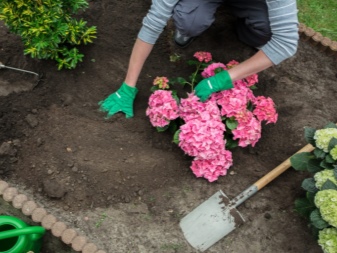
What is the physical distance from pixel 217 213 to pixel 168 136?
595 mm

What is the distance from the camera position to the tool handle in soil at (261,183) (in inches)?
88.8

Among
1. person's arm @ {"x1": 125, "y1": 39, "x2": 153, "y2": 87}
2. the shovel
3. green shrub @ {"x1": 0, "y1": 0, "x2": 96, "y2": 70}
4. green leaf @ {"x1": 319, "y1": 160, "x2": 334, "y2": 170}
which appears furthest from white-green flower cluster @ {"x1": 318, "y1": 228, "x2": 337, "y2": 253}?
green shrub @ {"x1": 0, "y1": 0, "x2": 96, "y2": 70}

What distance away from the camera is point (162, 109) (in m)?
2.27

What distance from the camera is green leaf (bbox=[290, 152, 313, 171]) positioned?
7.06 feet

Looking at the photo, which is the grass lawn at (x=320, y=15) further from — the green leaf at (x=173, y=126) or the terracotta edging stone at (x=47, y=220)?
the terracotta edging stone at (x=47, y=220)

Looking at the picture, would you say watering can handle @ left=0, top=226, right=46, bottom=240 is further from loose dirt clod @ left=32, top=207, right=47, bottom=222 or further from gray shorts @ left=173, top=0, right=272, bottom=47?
gray shorts @ left=173, top=0, right=272, bottom=47

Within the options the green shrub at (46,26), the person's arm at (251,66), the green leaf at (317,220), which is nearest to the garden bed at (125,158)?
the green shrub at (46,26)

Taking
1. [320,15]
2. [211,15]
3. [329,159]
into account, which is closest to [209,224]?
[329,159]

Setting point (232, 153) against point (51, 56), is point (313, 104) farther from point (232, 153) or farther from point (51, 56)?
point (51, 56)

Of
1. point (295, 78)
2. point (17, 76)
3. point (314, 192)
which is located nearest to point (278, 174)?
point (314, 192)

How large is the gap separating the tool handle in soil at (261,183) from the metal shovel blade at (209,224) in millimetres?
56

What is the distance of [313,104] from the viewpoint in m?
2.79

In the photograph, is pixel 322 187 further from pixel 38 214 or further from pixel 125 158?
pixel 38 214

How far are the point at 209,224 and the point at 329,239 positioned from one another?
634 millimetres
